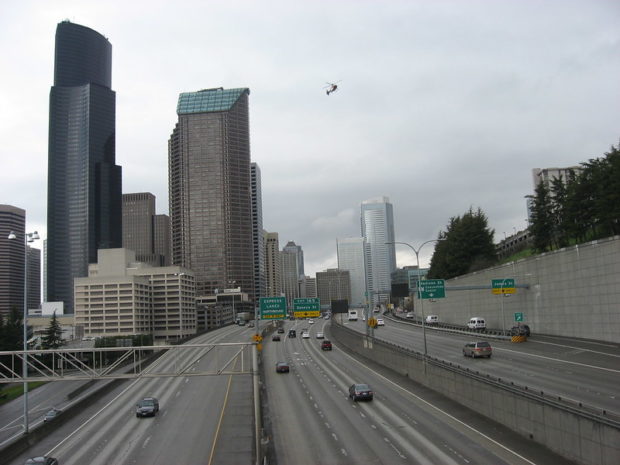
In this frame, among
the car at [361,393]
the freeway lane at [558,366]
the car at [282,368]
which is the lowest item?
the car at [282,368]

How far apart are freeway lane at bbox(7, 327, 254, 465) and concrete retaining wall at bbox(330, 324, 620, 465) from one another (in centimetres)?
1425

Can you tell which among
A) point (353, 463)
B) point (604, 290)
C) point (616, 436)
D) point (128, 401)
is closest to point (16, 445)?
point (128, 401)

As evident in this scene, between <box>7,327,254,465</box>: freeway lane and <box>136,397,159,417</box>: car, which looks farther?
<box>136,397,159,417</box>: car

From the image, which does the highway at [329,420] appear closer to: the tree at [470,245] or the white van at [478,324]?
the white van at [478,324]

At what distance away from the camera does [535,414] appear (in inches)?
1046

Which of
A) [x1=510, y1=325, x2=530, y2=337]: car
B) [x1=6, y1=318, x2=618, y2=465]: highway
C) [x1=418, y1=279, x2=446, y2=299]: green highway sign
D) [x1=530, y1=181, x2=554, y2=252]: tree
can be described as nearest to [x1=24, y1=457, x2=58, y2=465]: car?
[x1=6, y1=318, x2=618, y2=465]: highway

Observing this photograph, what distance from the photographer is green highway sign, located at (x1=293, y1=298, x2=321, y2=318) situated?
1875 inches

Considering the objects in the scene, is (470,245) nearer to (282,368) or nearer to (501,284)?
(501,284)

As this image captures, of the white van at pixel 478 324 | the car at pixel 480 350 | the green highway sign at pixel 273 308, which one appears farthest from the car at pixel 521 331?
the green highway sign at pixel 273 308

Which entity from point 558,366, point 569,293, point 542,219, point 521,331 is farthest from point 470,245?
point 558,366

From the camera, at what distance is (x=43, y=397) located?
79000mm

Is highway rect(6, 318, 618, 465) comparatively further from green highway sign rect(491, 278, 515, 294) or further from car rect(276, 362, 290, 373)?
green highway sign rect(491, 278, 515, 294)

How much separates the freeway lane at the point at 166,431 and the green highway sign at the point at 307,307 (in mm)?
8951

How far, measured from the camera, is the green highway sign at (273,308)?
39.5 m
